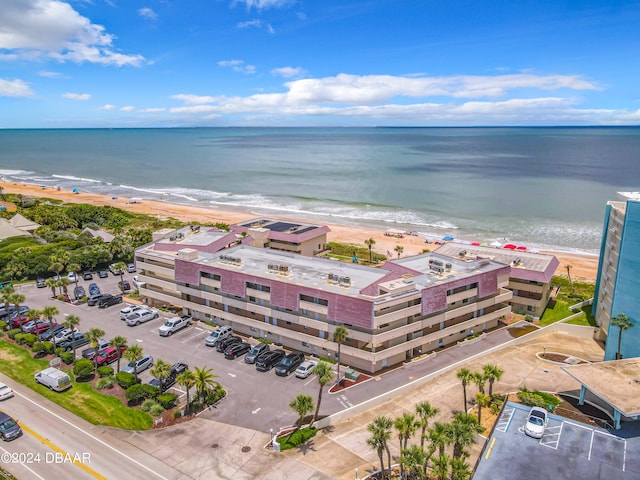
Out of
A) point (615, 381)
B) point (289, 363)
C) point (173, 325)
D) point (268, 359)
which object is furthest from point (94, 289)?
point (615, 381)

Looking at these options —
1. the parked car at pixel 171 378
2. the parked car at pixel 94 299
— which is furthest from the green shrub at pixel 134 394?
the parked car at pixel 94 299

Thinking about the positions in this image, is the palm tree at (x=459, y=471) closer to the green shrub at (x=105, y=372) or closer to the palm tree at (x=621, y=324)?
the palm tree at (x=621, y=324)

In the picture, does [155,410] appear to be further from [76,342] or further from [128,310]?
[128,310]

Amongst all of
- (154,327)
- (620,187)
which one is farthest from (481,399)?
(620,187)

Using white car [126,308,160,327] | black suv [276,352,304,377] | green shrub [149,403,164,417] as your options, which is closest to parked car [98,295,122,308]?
white car [126,308,160,327]

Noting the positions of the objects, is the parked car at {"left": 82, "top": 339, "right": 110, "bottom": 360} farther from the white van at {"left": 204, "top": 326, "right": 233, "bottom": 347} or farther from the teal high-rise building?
the teal high-rise building
